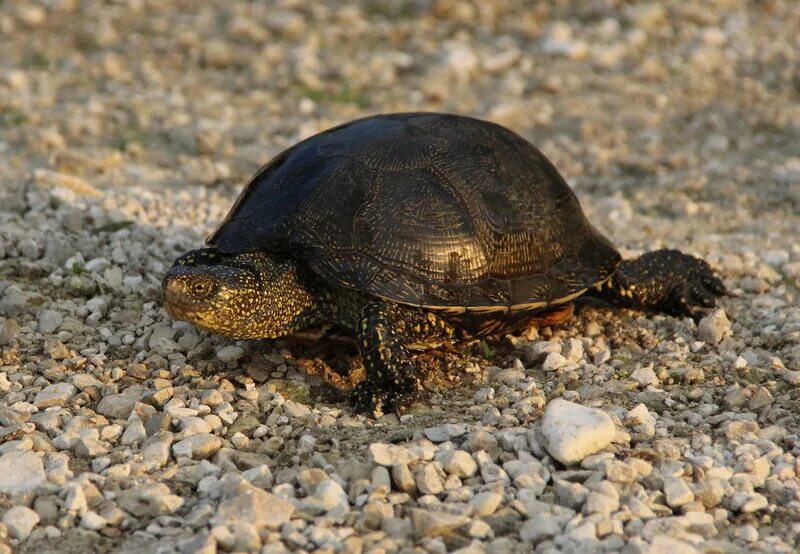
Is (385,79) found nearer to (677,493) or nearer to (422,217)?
(422,217)

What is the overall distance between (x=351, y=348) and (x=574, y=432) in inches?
56.7

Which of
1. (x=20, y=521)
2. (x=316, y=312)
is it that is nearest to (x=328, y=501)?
(x=20, y=521)

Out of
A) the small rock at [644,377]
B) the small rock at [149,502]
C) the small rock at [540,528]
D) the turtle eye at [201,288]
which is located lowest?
the small rock at [149,502]

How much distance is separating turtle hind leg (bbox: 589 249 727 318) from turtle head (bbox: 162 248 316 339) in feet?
5.82

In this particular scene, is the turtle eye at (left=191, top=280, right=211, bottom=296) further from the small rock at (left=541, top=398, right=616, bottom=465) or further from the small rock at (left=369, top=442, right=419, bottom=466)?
the small rock at (left=541, top=398, right=616, bottom=465)

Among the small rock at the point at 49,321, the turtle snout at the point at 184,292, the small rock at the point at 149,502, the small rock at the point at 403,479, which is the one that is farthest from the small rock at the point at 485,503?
the small rock at the point at 49,321

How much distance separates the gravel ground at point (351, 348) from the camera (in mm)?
3438

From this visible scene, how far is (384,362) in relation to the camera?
427cm

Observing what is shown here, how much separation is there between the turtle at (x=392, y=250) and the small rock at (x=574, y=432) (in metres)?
0.75

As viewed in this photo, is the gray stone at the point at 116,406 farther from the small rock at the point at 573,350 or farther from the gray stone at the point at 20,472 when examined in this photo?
the small rock at the point at 573,350

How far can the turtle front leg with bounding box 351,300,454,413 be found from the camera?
427 centimetres

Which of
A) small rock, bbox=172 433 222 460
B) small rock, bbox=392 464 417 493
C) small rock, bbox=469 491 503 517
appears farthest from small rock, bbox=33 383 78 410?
small rock, bbox=469 491 503 517

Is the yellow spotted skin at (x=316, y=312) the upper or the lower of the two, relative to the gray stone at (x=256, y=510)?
upper

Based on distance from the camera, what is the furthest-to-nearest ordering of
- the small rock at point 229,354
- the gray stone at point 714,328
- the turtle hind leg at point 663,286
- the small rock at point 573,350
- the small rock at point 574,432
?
the turtle hind leg at point 663,286 → the gray stone at point 714,328 → the small rock at point 573,350 → the small rock at point 229,354 → the small rock at point 574,432
